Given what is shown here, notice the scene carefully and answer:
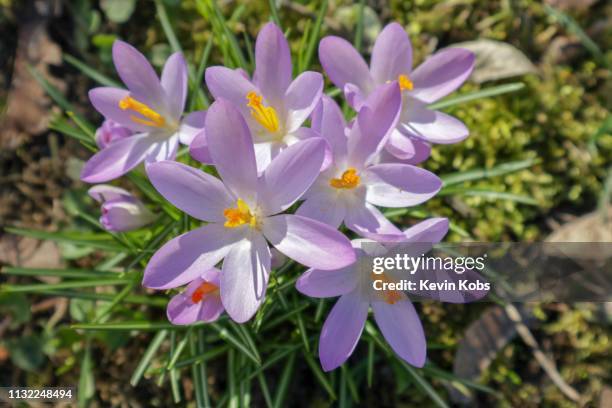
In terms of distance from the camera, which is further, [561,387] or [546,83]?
[546,83]

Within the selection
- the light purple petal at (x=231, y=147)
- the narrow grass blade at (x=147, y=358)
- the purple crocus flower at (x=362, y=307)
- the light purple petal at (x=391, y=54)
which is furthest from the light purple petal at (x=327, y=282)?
the narrow grass blade at (x=147, y=358)

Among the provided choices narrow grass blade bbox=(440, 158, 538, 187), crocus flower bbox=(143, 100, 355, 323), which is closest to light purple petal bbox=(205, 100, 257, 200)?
crocus flower bbox=(143, 100, 355, 323)

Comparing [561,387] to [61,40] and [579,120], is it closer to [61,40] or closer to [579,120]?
[579,120]

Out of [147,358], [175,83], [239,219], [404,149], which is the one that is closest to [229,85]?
[175,83]

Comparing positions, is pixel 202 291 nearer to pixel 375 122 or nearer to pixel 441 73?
pixel 375 122

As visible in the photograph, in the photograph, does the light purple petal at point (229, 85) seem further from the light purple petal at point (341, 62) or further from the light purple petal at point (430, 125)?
the light purple petal at point (430, 125)

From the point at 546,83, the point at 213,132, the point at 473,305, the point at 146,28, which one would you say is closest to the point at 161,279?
the point at 213,132
